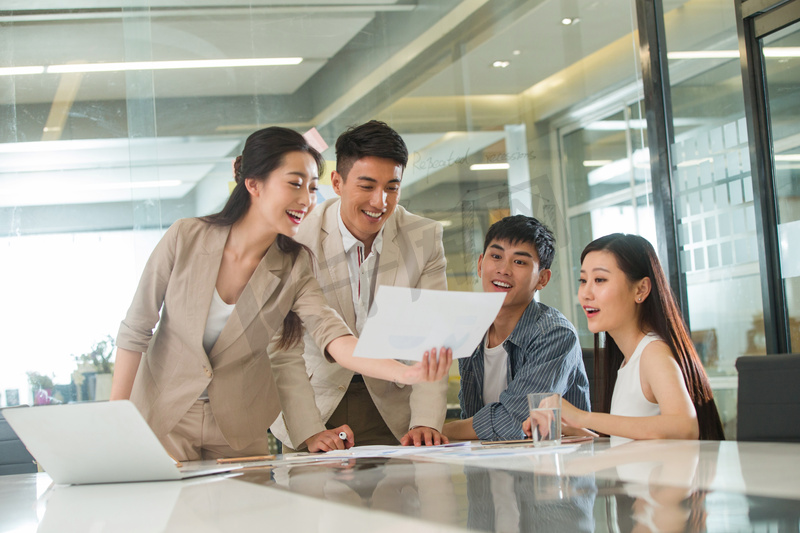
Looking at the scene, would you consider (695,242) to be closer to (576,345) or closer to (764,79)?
(764,79)

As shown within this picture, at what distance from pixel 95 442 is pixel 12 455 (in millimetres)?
1156

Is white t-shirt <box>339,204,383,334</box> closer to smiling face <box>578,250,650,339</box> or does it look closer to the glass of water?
smiling face <box>578,250,650,339</box>

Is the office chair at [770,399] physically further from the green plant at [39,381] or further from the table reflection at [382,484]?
the green plant at [39,381]

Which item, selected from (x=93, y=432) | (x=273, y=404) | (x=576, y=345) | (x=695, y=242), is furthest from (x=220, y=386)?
(x=695, y=242)

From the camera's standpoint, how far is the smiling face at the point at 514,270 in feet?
6.70

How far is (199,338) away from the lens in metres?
1.62

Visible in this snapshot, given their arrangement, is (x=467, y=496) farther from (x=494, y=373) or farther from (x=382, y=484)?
(x=494, y=373)

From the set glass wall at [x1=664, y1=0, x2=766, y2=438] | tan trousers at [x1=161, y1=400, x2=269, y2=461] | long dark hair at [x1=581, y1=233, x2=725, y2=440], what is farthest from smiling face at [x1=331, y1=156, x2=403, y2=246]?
glass wall at [x1=664, y1=0, x2=766, y2=438]

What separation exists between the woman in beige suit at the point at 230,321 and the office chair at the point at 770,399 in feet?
2.43

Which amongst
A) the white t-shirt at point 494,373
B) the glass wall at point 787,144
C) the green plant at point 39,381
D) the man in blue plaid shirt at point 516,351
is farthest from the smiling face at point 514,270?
the green plant at point 39,381

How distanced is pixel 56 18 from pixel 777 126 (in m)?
3.46

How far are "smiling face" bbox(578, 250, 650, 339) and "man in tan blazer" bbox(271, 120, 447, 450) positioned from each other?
45cm

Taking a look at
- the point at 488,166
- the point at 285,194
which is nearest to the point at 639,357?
the point at 285,194

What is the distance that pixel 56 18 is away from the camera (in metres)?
3.79
